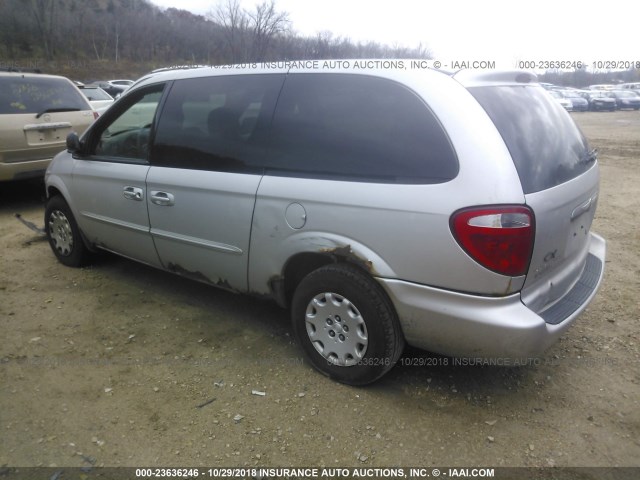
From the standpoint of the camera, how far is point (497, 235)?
213 centimetres

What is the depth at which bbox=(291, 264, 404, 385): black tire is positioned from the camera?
2.50m

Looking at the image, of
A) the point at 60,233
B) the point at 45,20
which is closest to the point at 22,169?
the point at 60,233

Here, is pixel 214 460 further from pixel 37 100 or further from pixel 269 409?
pixel 37 100

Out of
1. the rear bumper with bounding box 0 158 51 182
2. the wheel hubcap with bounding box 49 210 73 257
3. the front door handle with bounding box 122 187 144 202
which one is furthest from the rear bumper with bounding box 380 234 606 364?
the rear bumper with bounding box 0 158 51 182

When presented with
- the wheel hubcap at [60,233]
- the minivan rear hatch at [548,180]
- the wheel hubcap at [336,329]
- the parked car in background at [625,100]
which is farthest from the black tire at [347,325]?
the parked car in background at [625,100]

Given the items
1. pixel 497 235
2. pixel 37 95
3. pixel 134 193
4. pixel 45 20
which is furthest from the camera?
pixel 45 20

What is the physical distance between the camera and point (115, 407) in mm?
2617

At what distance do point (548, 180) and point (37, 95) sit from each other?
6.66 m

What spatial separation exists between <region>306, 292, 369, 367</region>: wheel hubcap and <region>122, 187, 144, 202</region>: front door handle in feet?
5.14

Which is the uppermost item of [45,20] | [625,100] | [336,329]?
[45,20]

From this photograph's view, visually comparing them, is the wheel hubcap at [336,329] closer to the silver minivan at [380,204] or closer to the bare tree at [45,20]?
the silver minivan at [380,204]

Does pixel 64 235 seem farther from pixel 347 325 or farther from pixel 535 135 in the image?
pixel 535 135

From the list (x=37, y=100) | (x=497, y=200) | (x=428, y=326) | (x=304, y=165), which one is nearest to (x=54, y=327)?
(x=304, y=165)

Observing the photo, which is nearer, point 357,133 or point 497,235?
point 497,235
